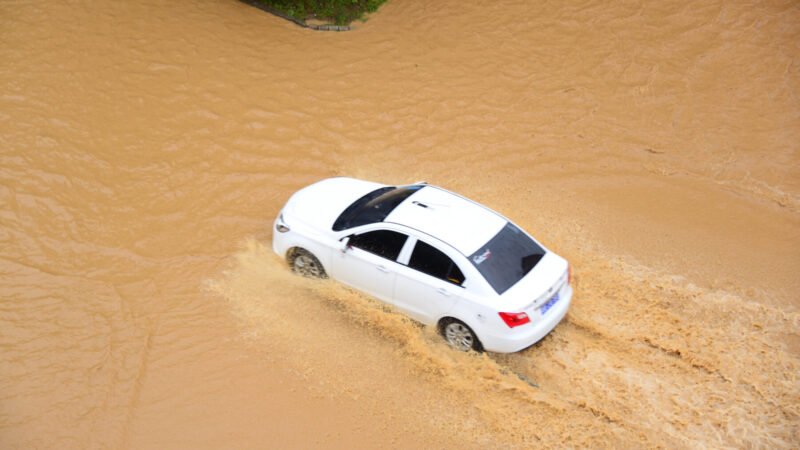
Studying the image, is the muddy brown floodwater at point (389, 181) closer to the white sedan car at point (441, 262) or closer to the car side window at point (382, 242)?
the white sedan car at point (441, 262)

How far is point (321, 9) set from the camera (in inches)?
610

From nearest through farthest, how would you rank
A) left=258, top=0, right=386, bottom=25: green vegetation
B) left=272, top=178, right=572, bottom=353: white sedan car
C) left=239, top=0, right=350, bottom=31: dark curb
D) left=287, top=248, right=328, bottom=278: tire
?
left=272, top=178, right=572, bottom=353: white sedan car → left=287, top=248, right=328, bottom=278: tire → left=239, top=0, right=350, bottom=31: dark curb → left=258, top=0, right=386, bottom=25: green vegetation

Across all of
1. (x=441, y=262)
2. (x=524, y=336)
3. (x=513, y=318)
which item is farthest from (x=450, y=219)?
(x=524, y=336)

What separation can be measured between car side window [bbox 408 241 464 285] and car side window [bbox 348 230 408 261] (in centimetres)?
23

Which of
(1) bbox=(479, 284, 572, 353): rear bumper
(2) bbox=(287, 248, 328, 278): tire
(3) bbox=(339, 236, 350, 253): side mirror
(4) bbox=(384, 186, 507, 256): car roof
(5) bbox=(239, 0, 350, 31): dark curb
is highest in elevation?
(5) bbox=(239, 0, 350, 31): dark curb

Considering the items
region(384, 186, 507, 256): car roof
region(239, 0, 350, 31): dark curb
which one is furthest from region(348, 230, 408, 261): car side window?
region(239, 0, 350, 31): dark curb

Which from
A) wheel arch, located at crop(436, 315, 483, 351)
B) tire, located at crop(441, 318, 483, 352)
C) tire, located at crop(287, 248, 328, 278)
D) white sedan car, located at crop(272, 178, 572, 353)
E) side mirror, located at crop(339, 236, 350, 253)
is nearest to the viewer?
white sedan car, located at crop(272, 178, 572, 353)

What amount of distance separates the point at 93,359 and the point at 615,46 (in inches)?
466

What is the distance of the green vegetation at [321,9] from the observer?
50.6 ft

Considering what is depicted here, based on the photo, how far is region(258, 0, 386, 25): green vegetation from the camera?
15422mm

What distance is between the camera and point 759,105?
13648mm

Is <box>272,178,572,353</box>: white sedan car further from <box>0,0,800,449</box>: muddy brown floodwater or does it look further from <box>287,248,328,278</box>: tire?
<box>0,0,800,449</box>: muddy brown floodwater

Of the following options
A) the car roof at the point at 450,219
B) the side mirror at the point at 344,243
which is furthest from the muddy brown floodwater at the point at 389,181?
the car roof at the point at 450,219

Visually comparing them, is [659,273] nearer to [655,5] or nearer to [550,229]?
Answer: [550,229]
